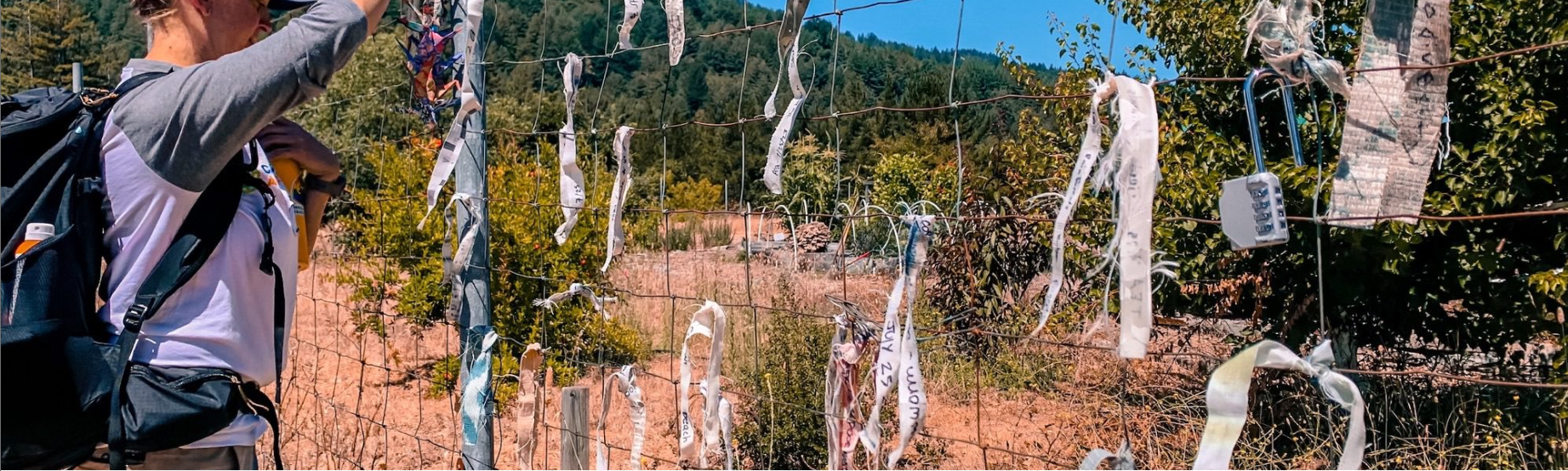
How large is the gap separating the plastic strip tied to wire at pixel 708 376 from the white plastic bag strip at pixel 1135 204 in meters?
0.92

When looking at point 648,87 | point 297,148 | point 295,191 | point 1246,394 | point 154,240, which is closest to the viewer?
point 1246,394

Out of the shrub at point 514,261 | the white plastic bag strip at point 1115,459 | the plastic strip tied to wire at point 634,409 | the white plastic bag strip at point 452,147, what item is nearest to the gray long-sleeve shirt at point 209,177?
the white plastic bag strip at point 452,147

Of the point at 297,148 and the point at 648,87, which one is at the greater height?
the point at 648,87

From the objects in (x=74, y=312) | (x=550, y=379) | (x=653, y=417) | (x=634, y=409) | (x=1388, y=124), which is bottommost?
(x=653, y=417)

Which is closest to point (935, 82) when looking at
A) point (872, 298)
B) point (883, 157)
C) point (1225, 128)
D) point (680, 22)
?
point (883, 157)

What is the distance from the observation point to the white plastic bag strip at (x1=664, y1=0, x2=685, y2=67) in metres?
2.14

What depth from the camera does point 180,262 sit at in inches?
56.6

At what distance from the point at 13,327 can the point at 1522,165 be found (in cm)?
338

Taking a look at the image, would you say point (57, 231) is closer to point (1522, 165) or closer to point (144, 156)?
point (144, 156)

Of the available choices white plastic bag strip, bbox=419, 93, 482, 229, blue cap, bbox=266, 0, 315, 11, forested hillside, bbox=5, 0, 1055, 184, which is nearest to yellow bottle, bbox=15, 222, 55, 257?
blue cap, bbox=266, 0, 315, 11

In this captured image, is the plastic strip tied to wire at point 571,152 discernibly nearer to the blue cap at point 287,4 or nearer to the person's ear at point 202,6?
the blue cap at point 287,4

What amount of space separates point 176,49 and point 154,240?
10.5 inches

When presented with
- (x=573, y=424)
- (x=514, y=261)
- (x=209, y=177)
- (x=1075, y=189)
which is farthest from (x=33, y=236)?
(x=514, y=261)

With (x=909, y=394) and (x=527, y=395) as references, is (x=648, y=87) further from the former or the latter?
(x=909, y=394)
